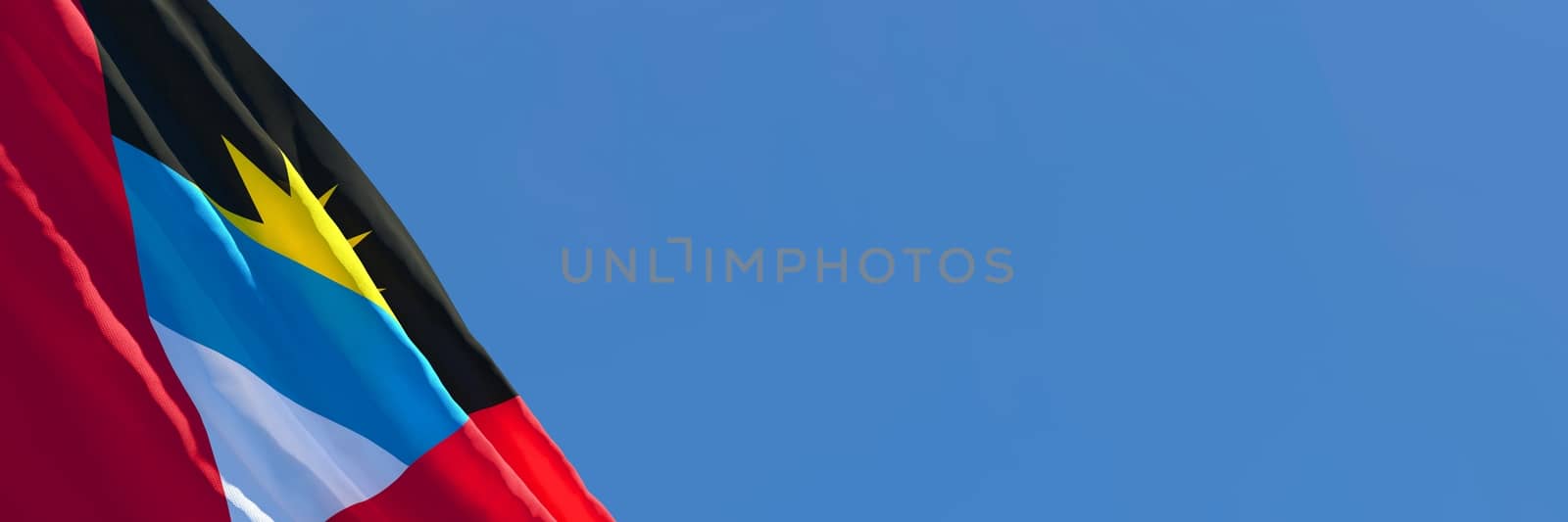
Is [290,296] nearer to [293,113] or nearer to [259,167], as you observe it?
[259,167]

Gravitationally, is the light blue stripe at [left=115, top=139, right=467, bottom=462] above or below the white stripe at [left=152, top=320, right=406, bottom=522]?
above

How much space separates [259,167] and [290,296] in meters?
0.70

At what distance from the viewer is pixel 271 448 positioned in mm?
6395

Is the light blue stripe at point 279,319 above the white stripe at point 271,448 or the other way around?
above

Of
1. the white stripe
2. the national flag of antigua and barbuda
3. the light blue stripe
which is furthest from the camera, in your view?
the light blue stripe

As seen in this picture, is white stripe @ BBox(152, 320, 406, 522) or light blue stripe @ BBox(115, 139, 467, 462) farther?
light blue stripe @ BBox(115, 139, 467, 462)

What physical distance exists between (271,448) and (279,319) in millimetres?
593

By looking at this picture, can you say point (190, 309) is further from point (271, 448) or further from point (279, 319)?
A: point (271, 448)

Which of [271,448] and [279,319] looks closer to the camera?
[271,448]

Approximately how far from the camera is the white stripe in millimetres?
6184

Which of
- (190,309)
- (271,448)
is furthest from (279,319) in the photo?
(271,448)

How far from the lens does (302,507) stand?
6395 millimetres

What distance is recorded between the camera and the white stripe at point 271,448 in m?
6.18

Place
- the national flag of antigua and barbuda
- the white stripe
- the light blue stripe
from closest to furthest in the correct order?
the national flag of antigua and barbuda → the white stripe → the light blue stripe
